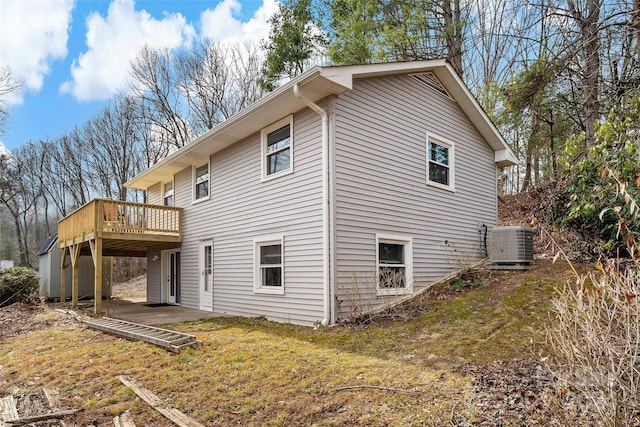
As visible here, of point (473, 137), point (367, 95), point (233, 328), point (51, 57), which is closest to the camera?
point (233, 328)

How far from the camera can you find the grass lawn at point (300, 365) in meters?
3.58

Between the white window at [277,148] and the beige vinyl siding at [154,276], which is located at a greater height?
the white window at [277,148]

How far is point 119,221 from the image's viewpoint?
10617 millimetres

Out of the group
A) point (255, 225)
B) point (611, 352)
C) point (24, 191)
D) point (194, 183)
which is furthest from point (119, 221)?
point (24, 191)

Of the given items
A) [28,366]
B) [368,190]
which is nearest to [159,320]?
[28,366]

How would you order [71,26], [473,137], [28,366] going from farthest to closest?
[71,26], [473,137], [28,366]

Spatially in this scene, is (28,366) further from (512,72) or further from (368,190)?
(512,72)

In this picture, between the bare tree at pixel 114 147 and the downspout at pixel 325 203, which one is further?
the bare tree at pixel 114 147

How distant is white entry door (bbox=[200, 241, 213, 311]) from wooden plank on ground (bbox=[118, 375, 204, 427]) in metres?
6.18

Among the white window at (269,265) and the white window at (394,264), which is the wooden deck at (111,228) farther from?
the white window at (394,264)

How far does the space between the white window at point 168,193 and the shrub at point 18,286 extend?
472 cm

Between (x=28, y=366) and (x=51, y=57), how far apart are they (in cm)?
2245

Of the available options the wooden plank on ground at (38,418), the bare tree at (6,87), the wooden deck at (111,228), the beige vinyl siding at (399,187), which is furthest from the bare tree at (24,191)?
the wooden plank on ground at (38,418)

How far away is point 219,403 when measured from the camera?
152 inches
